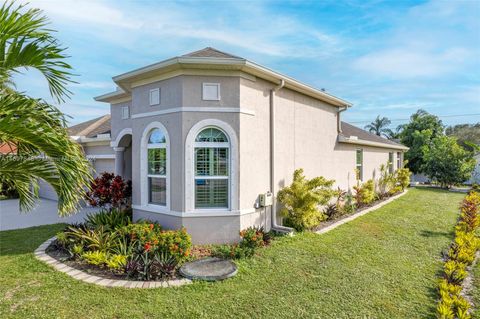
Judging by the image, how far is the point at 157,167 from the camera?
8.62 meters

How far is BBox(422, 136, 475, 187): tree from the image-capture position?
78.4 feet

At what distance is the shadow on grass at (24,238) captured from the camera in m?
7.57

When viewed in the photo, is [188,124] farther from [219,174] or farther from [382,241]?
[382,241]

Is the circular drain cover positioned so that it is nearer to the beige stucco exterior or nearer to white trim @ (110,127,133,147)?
the beige stucco exterior

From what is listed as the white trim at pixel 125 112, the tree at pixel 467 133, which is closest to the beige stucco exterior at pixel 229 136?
the white trim at pixel 125 112

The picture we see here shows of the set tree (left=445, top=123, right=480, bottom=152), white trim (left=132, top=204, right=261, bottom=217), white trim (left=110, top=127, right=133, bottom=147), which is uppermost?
tree (left=445, top=123, right=480, bottom=152)

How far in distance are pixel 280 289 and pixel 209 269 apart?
5.58 feet

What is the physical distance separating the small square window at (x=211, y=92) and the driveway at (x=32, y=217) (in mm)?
7781

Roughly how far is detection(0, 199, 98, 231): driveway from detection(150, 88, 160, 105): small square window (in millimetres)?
6189

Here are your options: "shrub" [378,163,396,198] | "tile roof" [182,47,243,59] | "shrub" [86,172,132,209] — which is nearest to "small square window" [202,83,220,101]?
"tile roof" [182,47,243,59]

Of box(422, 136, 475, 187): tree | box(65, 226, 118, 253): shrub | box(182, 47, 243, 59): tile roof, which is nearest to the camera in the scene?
box(65, 226, 118, 253): shrub

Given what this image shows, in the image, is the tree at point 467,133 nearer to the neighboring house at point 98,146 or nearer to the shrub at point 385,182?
the shrub at point 385,182

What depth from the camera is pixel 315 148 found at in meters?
11.7

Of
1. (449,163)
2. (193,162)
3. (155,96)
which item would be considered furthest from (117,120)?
(449,163)
